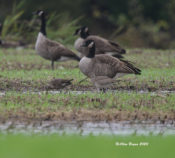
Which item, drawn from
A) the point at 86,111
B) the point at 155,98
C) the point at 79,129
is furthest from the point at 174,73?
the point at 79,129

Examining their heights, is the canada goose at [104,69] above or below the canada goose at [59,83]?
above

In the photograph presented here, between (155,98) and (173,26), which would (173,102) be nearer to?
(155,98)

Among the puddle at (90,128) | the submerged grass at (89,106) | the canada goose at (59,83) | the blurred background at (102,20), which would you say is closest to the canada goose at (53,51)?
the canada goose at (59,83)

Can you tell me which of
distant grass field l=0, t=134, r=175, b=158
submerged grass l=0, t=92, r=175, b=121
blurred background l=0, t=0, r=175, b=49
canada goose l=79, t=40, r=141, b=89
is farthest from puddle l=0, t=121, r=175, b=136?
blurred background l=0, t=0, r=175, b=49

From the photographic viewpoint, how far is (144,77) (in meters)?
15.9

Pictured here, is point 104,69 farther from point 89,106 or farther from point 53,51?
point 53,51

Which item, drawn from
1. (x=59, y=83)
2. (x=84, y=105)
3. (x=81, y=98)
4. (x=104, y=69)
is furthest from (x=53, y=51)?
(x=84, y=105)

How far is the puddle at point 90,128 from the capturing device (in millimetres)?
9750

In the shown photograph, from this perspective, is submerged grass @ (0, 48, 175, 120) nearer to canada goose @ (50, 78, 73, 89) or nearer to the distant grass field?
canada goose @ (50, 78, 73, 89)

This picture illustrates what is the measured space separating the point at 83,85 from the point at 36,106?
3.34 m

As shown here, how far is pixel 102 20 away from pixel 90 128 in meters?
22.2

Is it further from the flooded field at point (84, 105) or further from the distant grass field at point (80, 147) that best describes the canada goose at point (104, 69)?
the distant grass field at point (80, 147)

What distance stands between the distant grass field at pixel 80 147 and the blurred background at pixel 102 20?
15956 mm

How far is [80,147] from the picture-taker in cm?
779
